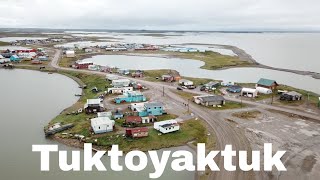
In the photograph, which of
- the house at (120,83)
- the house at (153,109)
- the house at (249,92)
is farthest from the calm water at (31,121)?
the house at (249,92)

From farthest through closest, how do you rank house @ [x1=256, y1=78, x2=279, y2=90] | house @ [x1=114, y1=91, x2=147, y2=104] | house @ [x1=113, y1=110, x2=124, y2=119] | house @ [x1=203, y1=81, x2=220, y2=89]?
house @ [x1=203, y1=81, x2=220, y2=89] → house @ [x1=256, y1=78, x2=279, y2=90] → house @ [x1=114, y1=91, x2=147, y2=104] → house @ [x1=113, y1=110, x2=124, y2=119]

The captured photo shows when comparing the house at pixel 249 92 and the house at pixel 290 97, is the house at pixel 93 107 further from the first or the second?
the house at pixel 290 97

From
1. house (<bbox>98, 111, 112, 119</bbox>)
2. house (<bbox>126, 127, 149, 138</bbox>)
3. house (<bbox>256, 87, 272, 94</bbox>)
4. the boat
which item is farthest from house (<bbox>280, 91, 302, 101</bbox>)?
the boat

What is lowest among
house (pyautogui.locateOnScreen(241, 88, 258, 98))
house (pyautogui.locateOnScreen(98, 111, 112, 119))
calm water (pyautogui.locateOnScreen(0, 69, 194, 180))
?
calm water (pyautogui.locateOnScreen(0, 69, 194, 180))

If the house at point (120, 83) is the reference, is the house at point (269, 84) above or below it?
above

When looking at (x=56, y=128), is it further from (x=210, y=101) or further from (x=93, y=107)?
(x=210, y=101)

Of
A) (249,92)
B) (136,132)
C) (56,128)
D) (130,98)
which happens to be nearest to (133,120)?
(136,132)

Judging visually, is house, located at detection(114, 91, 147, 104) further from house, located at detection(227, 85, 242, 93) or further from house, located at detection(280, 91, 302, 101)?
house, located at detection(280, 91, 302, 101)

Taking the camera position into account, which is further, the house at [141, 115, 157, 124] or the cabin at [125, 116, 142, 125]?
the house at [141, 115, 157, 124]
